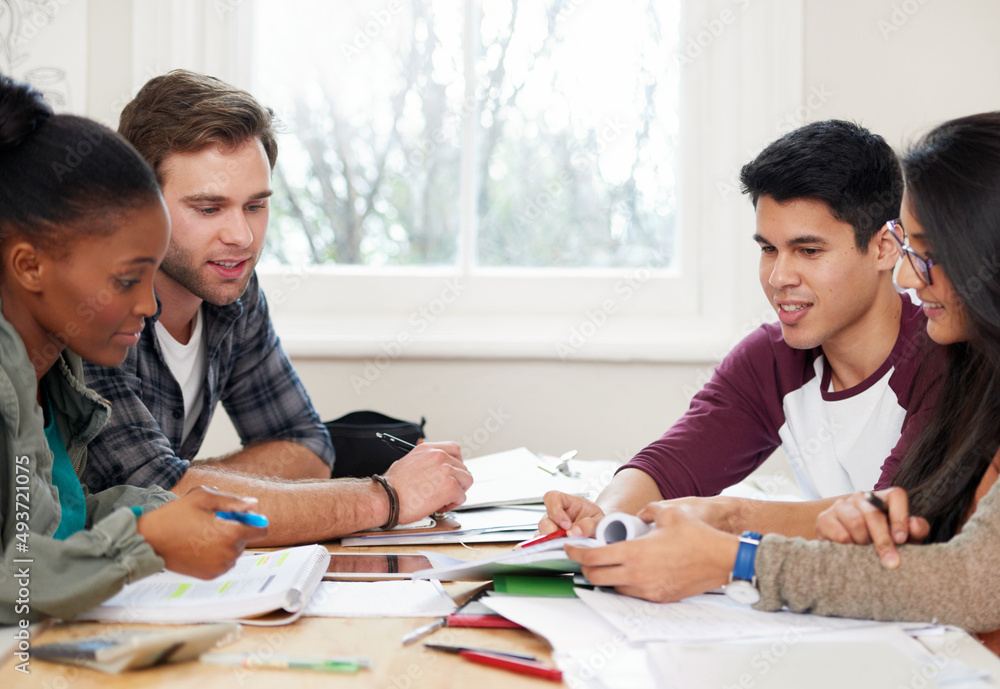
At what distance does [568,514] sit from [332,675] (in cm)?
51

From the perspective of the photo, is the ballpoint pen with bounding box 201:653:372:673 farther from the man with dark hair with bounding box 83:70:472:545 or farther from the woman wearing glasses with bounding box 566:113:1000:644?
the man with dark hair with bounding box 83:70:472:545

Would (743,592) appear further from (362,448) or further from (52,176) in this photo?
(362,448)

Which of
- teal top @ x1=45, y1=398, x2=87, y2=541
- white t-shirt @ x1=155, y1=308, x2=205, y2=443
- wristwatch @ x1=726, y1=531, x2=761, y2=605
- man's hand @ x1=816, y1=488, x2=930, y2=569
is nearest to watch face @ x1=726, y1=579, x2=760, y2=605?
wristwatch @ x1=726, y1=531, x2=761, y2=605

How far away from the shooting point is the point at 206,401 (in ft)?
5.46

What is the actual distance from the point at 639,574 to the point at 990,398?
19.3 inches

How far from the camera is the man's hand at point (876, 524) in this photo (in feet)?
2.96

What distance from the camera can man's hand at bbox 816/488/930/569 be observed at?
902 millimetres

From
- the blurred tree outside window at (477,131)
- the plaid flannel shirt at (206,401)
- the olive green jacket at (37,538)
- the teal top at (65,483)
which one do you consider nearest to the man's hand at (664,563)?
the olive green jacket at (37,538)

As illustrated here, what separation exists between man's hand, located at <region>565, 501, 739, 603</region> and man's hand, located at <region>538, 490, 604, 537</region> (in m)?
0.17

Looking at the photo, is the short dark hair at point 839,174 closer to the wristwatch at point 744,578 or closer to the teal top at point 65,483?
the wristwatch at point 744,578

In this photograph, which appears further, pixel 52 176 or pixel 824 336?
pixel 824 336

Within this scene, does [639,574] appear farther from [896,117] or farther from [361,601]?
[896,117]

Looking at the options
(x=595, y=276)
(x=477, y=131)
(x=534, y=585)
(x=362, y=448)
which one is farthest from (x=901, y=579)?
(x=477, y=131)

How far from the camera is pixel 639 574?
2.98 ft
